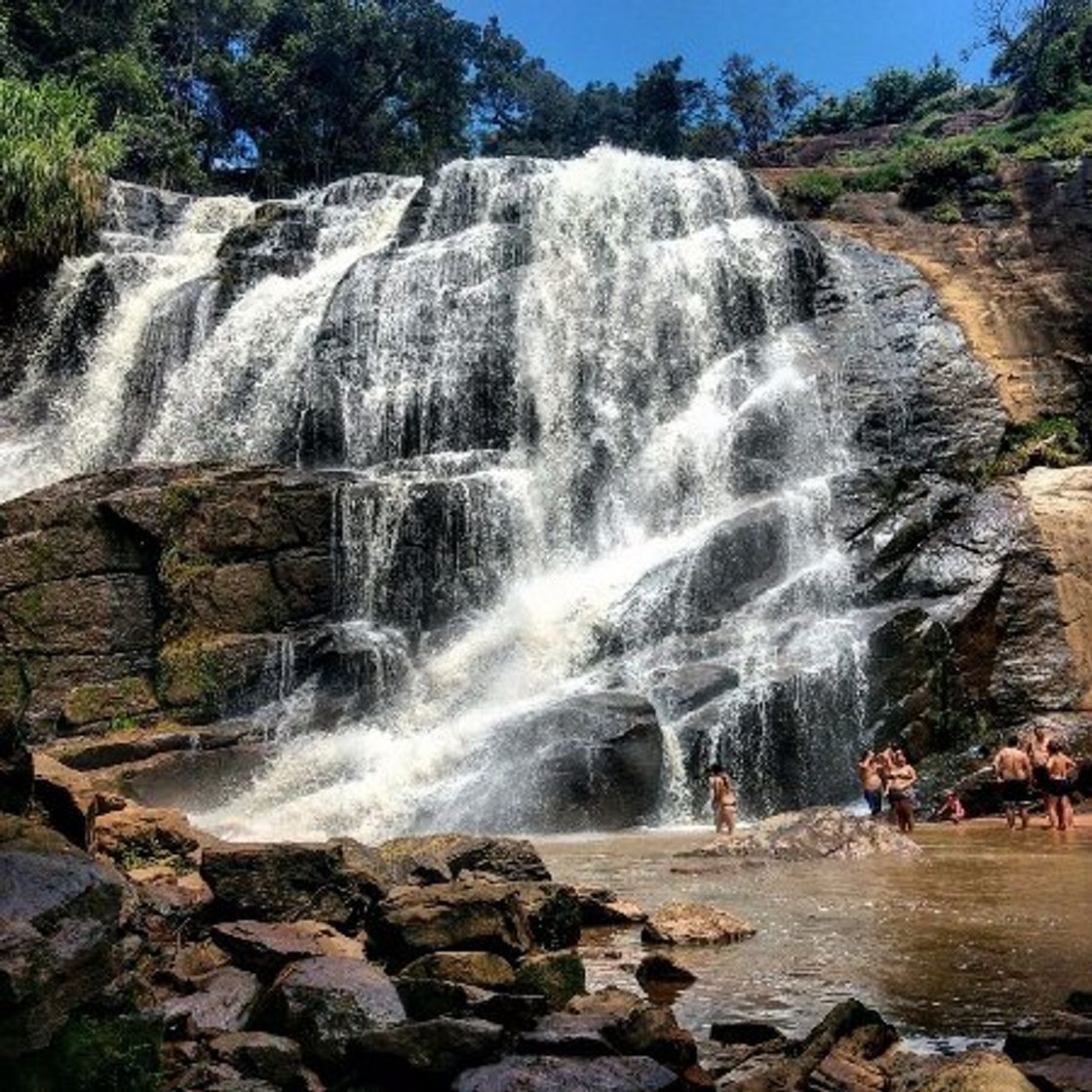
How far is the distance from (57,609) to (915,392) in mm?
17059

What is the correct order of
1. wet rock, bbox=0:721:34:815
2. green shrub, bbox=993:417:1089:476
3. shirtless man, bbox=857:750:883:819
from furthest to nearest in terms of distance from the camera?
1. green shrub, bbox=993:417:1089:476
2. shirtless man, bbox=857:750:883:819
3. wet rock, bbox=0:721:34:815

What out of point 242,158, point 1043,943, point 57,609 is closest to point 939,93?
point 242,158

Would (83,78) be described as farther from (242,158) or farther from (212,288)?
(212,288)

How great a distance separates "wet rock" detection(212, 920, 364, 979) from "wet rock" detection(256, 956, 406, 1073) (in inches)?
21.3

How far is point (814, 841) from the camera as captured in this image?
1313cm

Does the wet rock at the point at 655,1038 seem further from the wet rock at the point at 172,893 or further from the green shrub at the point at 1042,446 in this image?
the green shrub at the point at 1042,446

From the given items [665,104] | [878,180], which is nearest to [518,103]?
[665,104]

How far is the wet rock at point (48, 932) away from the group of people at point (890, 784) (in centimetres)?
1217

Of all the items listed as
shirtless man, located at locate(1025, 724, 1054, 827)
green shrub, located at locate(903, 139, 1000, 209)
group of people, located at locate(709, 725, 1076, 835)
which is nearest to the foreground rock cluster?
group of people, located at locate(709, 725, 1076, 835)

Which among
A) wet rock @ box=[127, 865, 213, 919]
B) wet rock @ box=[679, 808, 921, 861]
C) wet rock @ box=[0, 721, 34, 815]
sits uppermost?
wet rock @ box=[0, 721, 34, 815]

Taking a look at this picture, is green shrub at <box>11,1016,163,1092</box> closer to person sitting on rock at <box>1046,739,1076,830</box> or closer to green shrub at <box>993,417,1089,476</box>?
person sitting on rock at <box>1046,739,1076,830</box>

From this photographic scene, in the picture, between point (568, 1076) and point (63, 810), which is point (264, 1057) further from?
point (63, 810)

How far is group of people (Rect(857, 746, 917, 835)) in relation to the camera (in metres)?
15.5

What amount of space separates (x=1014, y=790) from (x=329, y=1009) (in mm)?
12460
